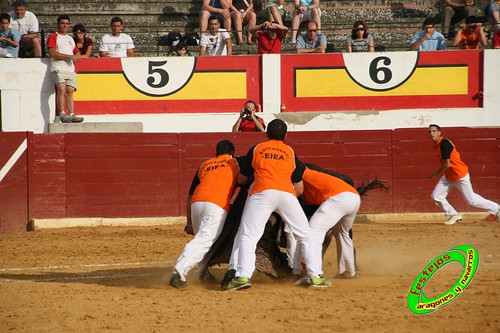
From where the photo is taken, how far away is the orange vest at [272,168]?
8.89 m

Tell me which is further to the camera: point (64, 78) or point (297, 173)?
point (64, 78)

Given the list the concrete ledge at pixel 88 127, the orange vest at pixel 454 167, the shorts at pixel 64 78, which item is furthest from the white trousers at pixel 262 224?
the shorts at pixel 64 78

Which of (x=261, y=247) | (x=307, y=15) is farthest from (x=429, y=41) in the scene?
(x=261, y=247)

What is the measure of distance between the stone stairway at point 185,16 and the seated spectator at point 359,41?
42.7 inches

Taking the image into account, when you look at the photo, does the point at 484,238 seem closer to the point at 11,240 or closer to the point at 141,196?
the point at 141,196

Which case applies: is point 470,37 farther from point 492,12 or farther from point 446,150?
point 446,150

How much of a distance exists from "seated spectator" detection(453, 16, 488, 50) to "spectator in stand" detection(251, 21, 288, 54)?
3507 millimetres

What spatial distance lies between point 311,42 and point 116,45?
12.2 ft

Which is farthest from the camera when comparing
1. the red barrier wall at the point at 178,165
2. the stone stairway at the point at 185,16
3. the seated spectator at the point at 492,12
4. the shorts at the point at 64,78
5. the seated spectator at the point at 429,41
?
the stone stairway at the point at 185,16

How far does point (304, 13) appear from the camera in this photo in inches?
738

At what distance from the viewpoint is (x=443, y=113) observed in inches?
696

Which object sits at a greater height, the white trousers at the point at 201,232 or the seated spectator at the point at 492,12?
the seated spectator at the point at 492,12

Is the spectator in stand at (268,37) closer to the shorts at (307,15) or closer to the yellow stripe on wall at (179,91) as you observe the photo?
the yellow stripe on wall at (179,91)

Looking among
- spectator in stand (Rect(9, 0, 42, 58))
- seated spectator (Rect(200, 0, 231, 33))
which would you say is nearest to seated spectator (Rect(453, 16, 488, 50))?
seated spectator (Rect(200, 0, 231, 33))
